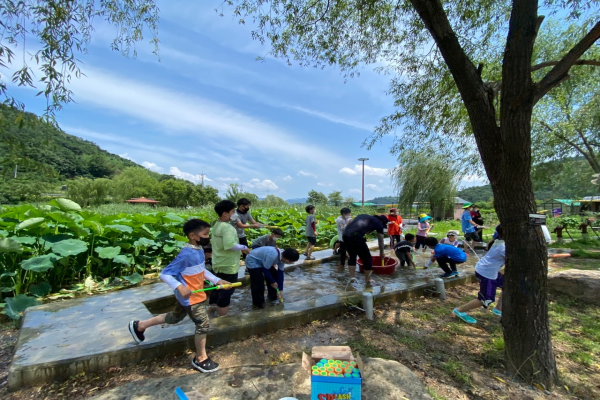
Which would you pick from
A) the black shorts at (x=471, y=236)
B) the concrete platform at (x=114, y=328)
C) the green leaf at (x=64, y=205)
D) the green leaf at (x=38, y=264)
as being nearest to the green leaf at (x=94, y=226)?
the green leaf at (x=64, y=205)

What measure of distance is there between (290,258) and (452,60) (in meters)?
2.97

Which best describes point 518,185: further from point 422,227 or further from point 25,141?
point 422,227

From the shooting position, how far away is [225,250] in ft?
12.7

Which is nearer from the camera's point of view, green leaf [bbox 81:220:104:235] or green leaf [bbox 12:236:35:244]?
green leaf [bbox 12:236:35:244]

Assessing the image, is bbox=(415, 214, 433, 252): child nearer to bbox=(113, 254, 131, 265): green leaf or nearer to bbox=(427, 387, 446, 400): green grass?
bbox=(427, 387, 446, 400): green grass

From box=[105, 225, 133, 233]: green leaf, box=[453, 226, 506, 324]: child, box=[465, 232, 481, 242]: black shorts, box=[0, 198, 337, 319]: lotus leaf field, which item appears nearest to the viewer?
box=[453, 226, 506, 324]: child

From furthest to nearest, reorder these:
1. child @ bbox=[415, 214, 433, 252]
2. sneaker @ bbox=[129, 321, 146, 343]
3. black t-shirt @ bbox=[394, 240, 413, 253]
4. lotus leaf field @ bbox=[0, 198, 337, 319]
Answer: child @ bbox=[415, 214, 433, 252] → black t-shirt @ bbox=[394, 240, 413, 253] → lotus leaf field @ bbox=[0, 198, 337, 319] → sneaker @ bbox=[129, 321, 146, 343]

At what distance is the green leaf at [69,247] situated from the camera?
4392 millimetres

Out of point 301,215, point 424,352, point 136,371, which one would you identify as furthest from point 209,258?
point 301,215

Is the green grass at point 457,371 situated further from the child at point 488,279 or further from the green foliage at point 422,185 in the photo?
the green foliage at point 422,185

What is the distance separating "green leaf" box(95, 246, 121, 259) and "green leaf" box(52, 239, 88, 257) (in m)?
0.29

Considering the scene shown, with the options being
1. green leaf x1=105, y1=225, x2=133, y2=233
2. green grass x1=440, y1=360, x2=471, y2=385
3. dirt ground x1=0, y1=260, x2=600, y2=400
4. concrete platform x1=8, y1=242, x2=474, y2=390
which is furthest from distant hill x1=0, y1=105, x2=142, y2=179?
green grass x1=440, y1=360, x2=471, y2=385

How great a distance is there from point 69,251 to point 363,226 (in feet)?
15.3

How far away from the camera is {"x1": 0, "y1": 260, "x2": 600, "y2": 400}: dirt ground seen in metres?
2.57
